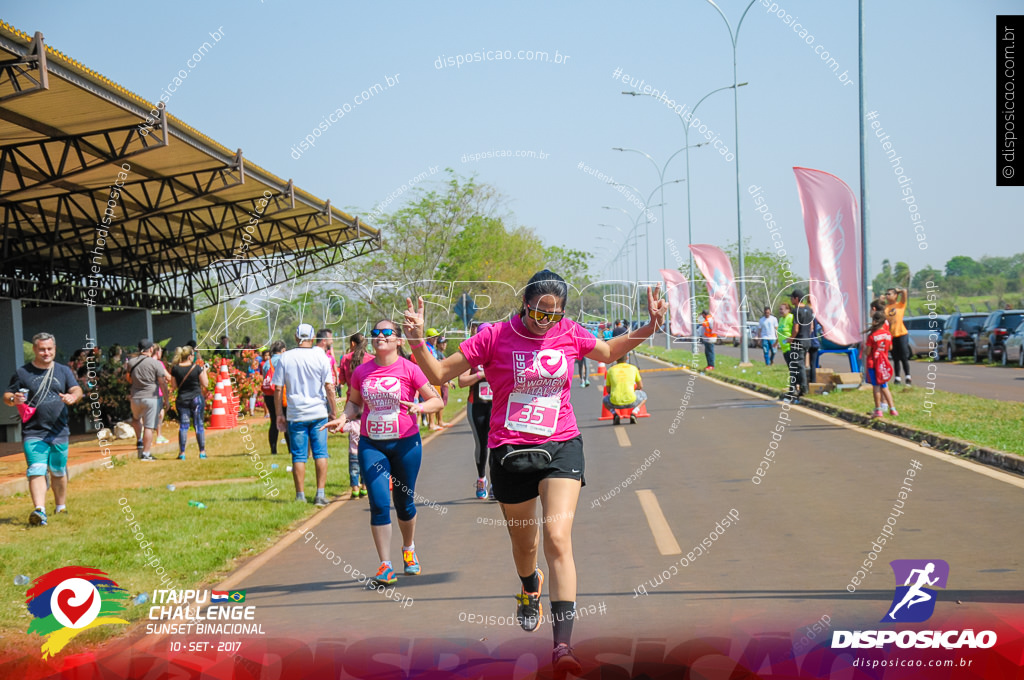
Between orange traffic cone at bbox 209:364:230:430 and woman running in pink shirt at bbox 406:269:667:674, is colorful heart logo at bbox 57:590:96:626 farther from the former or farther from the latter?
orange traffic cone at bbox 209:364:230:430

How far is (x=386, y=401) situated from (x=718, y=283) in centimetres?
2157

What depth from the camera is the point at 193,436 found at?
21359mm

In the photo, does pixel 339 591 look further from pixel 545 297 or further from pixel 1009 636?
pixel 1009 636

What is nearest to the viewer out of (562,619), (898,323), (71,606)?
(562,619)

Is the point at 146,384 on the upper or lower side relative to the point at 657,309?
lower

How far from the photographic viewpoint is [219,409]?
23.5 metres

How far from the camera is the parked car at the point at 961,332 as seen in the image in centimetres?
3488

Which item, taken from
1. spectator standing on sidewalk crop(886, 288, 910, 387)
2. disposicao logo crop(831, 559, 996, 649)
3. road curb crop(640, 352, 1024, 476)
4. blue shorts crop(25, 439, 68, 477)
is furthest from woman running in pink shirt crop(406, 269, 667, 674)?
spectator standing on sidewalk crop(886, 288, 910, 387)

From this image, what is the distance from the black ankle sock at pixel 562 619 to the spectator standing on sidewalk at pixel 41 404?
278 inches

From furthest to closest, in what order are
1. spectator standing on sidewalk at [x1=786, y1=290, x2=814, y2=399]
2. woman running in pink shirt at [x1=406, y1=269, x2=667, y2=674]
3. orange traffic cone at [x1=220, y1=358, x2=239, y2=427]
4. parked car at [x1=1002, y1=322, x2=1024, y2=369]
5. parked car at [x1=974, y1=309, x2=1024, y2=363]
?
parked car at [x1=974, y1=309, x2=1024, y2=363]
parked car at [x1=1002, y1=322, x2=1024, y2=369]
orange traffic cone at [x1=220, y1=358, x2=239, y2=427]
spectator standing on sidewalk at [x1=786, y1=290, x2=814, y2=399]
woman running in pink shirt at [x1=406, y1=269, x2=667, y2=674]

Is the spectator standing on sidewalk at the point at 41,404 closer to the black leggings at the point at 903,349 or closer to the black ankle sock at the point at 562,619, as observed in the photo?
the black ankle sock at the point at 562,619

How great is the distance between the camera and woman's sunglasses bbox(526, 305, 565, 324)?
17.9ft

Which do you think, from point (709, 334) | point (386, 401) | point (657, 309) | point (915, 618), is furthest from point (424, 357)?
point (709, 334)

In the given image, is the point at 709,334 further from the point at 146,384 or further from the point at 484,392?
the point at 484,392
